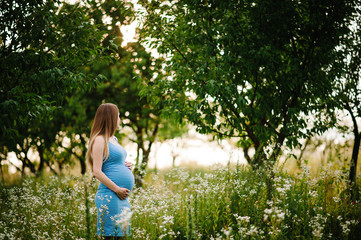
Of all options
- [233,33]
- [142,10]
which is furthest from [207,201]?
[142,10]

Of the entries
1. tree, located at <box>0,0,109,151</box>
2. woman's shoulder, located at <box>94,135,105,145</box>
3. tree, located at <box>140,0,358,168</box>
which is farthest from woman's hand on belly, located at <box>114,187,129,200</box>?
tree, located at <box>140,0,358,168</box>

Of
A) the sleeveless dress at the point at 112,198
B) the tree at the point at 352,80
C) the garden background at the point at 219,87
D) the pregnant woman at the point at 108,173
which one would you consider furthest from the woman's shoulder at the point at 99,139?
the tree at the point at 352,80

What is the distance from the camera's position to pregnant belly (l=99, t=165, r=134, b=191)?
365 centimetres

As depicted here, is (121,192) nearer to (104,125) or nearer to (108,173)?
(108,173)

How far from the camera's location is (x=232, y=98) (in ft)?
17.2

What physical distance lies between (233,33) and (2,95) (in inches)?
167

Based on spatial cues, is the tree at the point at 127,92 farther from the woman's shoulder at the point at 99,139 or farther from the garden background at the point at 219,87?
the woman's shoulder at the point at 99,139

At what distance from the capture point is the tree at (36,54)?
14.2 feet

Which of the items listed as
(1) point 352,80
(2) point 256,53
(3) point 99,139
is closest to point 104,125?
(3) point 99,139

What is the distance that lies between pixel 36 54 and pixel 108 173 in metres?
2.64

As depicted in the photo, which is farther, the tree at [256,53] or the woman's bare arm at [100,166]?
the tree at [256,53]

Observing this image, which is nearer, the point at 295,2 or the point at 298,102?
the point at 295,2

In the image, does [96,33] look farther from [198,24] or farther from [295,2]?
[295,2]

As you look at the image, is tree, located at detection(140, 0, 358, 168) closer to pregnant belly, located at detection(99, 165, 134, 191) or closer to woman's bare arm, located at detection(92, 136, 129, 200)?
pregnant belly, located at detection(99, 165, 134, 191)
